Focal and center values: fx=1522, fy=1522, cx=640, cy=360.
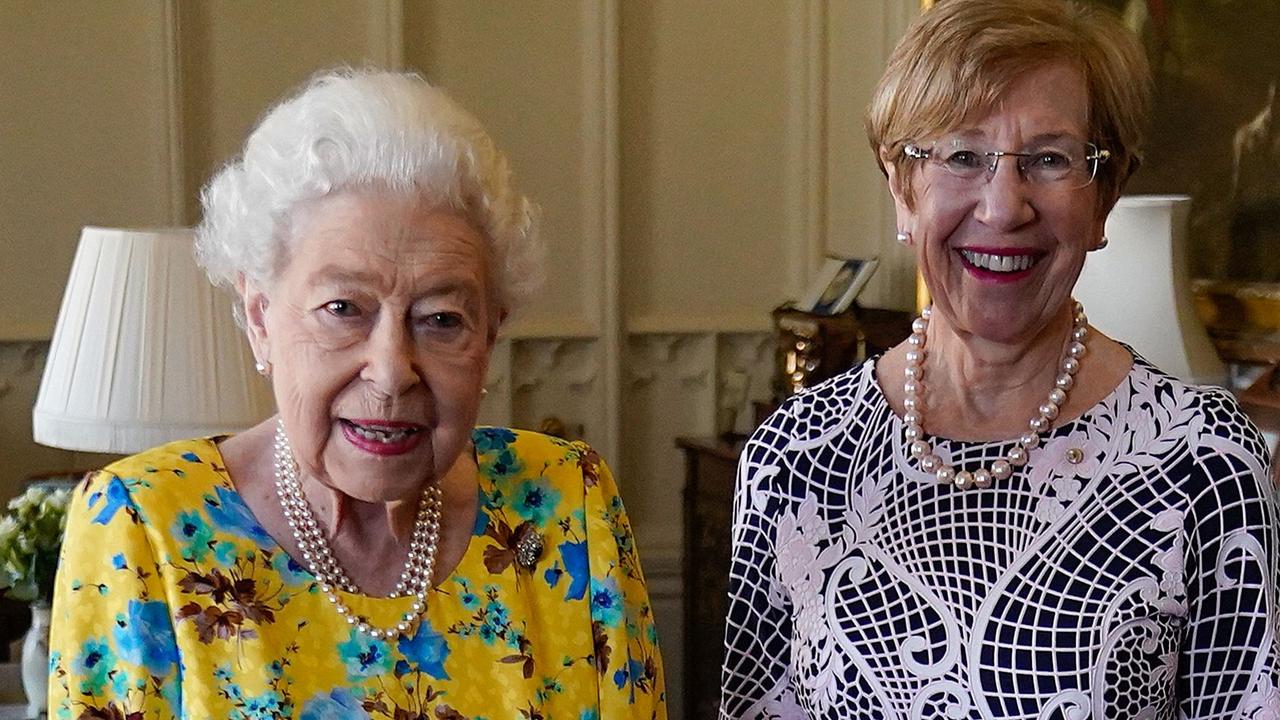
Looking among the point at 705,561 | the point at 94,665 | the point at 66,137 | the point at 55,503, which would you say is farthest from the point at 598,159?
the point at 94,665

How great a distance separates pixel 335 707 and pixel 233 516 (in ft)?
0.70

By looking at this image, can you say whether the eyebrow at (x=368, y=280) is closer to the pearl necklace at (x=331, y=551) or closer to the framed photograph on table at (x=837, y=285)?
the pearl necklace at (x=331, y=551)

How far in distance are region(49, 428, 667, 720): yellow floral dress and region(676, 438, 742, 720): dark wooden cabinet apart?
7.74 feet

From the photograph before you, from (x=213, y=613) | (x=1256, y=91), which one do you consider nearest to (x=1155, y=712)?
(x=213, y=613)

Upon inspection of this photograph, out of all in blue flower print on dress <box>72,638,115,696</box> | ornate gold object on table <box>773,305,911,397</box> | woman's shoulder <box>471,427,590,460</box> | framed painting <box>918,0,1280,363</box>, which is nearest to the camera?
blue flower print on dress <box>72,638,115,696</box>

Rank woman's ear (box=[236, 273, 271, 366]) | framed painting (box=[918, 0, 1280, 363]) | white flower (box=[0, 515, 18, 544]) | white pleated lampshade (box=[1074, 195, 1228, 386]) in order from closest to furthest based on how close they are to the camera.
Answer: woman's ear (box=[236, 273, 271, 366]) < white flower (box=[0, 515, 18, 544]) < white pleated lampshade (box=[1074, 195, 1228, 386]) < framed painting (box=[918, 0, 1280, 363])

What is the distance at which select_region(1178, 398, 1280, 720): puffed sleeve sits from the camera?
1523 mm

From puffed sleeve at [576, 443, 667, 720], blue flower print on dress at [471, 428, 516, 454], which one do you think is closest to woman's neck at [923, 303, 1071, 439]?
puffed sleeve at [576, 443, 667, 720]

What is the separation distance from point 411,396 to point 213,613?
11.2 inches

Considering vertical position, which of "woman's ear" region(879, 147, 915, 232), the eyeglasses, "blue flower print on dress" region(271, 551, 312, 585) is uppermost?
the eyeglasses

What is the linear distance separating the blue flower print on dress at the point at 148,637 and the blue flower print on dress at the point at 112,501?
0.09 metres

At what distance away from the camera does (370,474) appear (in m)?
1.46

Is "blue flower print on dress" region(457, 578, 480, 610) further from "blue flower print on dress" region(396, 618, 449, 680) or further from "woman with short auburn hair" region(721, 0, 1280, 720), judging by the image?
"woman with short auburn hair" region(721, 0, 1280, 720)

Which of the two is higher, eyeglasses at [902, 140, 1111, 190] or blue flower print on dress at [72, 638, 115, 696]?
eyeglasses at [902, 140, 1111, 190]
